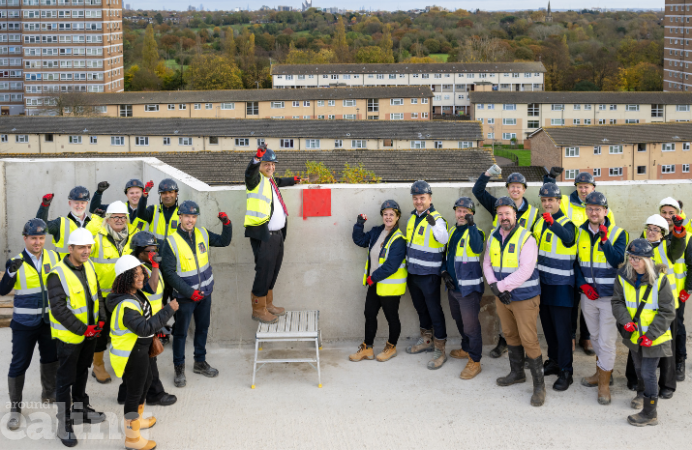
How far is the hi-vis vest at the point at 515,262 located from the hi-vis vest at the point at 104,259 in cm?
330

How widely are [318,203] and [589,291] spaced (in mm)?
2777

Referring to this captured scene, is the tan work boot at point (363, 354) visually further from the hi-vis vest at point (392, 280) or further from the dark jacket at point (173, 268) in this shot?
the dark jacket at point (173, 268)

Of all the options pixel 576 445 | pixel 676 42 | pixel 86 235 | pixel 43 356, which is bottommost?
pixel 576 445

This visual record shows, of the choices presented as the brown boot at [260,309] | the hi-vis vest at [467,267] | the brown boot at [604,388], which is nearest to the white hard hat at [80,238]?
the brown boot at [260,309]

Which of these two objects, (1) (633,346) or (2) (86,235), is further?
(1) (633,346)

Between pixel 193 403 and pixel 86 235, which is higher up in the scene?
pixel 86 235

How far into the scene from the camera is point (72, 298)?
5.80 m

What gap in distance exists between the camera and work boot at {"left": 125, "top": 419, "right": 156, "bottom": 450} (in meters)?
5.73

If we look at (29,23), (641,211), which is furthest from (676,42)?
(641,211)

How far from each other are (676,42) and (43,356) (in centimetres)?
11007

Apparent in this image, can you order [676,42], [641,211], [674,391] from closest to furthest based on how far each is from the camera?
[674,391], [641,211], [676,42]

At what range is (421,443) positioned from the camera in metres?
5.91

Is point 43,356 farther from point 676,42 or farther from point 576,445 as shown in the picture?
point 676,42

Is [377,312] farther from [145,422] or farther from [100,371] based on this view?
[100,371]
